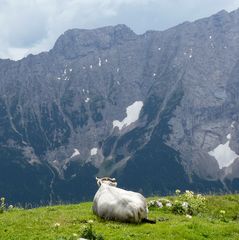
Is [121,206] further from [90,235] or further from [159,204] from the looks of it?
[159,204]

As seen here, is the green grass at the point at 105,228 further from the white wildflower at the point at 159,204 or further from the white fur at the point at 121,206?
the white wildflower at the point at 159,204

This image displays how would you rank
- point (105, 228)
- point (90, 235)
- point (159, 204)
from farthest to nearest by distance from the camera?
point (159, 204) → point (105, 228) → point (90, 235)

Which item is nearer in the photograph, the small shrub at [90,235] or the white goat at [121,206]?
the small shrub at [90,235]

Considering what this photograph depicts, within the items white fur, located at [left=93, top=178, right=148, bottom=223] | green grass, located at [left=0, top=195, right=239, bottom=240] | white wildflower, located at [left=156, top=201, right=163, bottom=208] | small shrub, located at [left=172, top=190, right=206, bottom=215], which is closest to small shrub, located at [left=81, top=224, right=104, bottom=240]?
green grass, located at [left=0, top=195, right=239, bottom=240]

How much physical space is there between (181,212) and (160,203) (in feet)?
8.04

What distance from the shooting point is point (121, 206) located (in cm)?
2877

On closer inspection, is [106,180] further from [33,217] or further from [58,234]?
[58,234]

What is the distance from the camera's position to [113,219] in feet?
96.1

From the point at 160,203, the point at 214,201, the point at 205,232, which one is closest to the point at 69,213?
the point at 160,203

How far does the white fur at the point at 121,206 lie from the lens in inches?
1121

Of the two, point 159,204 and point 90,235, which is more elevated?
point 90,235

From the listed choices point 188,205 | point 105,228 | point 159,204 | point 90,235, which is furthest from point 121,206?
point 159,204

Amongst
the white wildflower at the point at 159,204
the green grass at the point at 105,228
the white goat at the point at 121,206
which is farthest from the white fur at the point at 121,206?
the white wildflower at the point at 159,204

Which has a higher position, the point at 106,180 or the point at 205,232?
the point at 106,180
